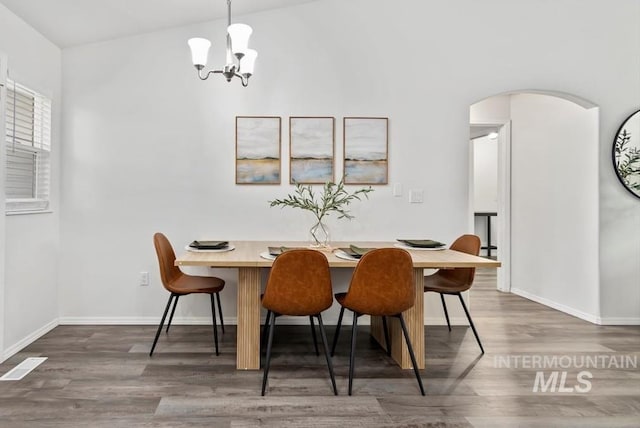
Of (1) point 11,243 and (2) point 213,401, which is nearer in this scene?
(2) point 213,401

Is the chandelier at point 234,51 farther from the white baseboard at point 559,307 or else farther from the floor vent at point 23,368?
the white baseboard at point 559,307

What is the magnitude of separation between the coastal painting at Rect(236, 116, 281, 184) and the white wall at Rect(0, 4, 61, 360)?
5.04ft

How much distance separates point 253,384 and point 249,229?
1505 mm

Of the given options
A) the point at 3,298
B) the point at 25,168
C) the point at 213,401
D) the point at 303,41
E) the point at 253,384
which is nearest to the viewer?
the point at 213,401

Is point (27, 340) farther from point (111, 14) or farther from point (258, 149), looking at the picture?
point (111, 14)

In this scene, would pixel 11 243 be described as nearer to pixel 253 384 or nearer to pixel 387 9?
pixel 253 384

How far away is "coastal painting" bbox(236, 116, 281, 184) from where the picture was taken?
3523mm

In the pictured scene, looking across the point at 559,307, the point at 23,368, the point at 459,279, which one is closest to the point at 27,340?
the point at 23,368

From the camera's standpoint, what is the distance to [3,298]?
267cm

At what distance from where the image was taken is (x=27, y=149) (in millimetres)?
3006

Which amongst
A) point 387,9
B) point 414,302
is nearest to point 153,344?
point 414,302

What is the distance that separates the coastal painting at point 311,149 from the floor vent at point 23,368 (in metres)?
2.24

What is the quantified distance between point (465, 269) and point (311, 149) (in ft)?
5.35

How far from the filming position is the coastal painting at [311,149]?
3.54m
